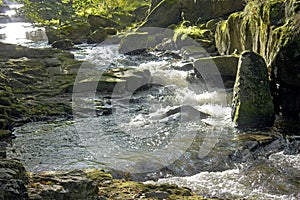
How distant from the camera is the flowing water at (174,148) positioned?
691cm

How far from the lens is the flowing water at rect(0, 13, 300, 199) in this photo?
6.91 m

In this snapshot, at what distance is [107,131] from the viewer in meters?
10.4

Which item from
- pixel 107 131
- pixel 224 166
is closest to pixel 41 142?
pixel 107 131

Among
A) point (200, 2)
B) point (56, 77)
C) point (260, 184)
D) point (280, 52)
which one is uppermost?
point (200, 2)

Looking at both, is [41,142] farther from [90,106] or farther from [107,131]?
[90,106]

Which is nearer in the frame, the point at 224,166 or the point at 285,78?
the point at 224,166

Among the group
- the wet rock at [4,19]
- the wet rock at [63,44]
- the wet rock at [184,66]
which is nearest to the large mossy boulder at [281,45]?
the wet rock at [184,66]

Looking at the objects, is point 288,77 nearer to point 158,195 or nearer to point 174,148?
point 174,148

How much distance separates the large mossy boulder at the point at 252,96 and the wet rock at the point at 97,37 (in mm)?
23039

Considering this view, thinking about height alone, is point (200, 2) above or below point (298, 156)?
above

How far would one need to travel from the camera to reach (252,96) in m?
10.1

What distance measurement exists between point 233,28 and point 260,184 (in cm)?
1158

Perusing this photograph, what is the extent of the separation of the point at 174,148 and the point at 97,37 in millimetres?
24906

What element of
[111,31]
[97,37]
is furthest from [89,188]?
[111,31]
